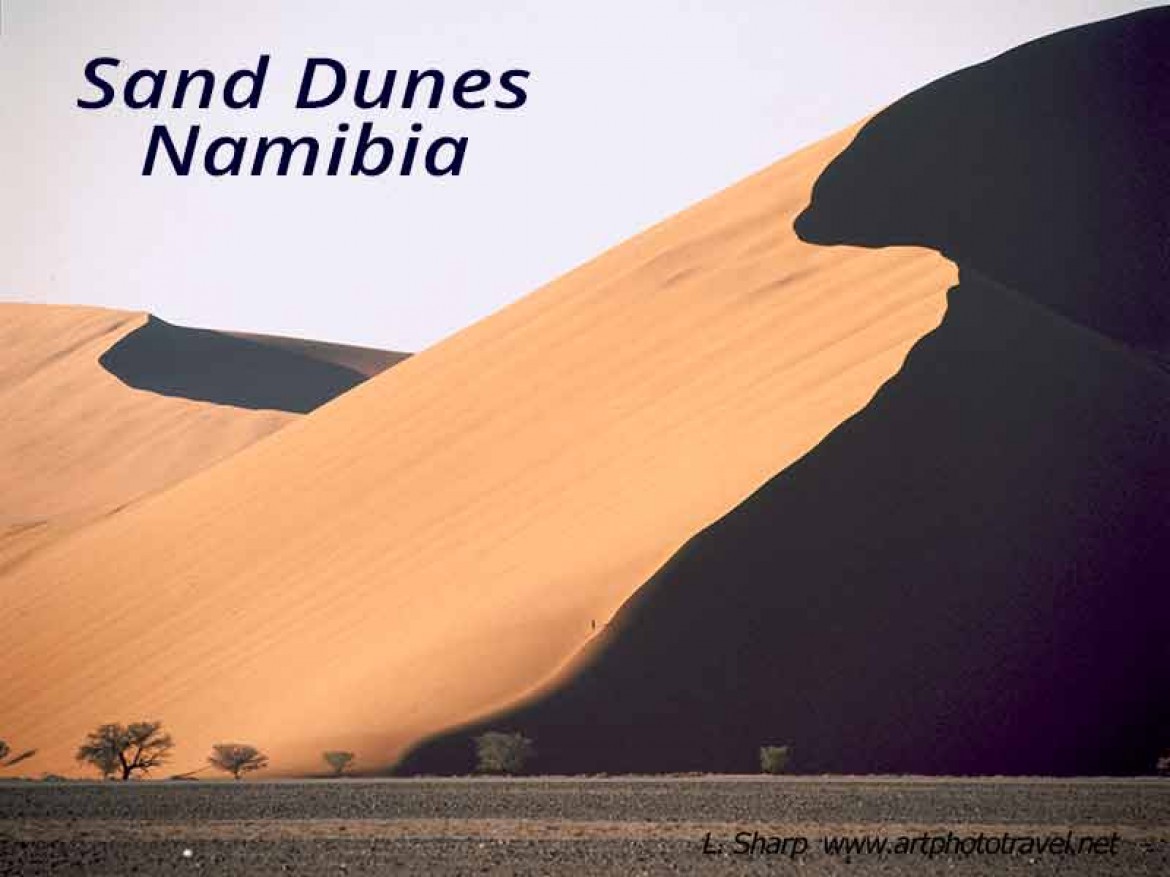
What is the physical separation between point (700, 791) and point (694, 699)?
6.30 m

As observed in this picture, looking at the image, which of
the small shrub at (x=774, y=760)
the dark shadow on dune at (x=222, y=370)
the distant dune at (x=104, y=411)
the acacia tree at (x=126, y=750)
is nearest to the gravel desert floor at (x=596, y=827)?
the small shrub at (x=774, y=760)

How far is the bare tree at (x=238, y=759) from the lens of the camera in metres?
34.0

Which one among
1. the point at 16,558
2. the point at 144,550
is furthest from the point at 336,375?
the point at 144,550

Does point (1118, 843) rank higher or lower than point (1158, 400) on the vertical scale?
lower

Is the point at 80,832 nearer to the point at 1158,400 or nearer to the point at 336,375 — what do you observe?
the point at 1158,400

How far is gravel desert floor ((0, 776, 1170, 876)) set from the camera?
1817cm

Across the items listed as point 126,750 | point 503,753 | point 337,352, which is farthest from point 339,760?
point 337,352

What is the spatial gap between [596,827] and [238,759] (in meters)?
13.4

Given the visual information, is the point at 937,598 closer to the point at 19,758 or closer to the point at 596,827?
the point at 596,827

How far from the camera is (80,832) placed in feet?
72.3

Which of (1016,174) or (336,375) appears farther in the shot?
(336,375)

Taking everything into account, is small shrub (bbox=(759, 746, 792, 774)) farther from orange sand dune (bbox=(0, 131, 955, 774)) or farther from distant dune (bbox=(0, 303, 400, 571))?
distant dune (bbox=(0, 303, 400, 571))

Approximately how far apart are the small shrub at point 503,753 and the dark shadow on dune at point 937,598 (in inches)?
22.0

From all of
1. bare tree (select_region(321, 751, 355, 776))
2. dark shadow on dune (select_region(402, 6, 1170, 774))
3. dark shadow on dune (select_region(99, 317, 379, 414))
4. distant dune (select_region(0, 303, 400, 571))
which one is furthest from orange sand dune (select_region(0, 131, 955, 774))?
dark shadow on dune (select_region(99, 317, 379, 414))
